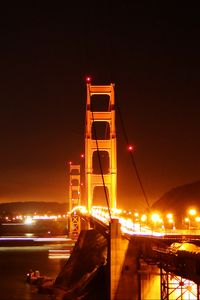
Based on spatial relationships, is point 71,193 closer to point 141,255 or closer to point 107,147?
point 107,147

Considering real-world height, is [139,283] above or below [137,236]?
below

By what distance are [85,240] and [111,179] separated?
6.90m

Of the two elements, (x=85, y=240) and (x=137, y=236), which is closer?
(x=137, y=236)

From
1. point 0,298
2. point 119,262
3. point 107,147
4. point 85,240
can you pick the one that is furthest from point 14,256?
point 119,262

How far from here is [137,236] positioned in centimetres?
2269

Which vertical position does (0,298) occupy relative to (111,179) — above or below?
below

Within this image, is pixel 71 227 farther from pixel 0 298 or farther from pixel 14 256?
pixel 0 298

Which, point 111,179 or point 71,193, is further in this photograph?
point 71,193

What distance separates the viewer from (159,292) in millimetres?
→ 22859

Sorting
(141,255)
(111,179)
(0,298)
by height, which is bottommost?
(0,298)

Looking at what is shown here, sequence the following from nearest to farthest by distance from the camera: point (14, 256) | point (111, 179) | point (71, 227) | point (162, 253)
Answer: point (162, 253) → point (111, 179) → point (14, 256) → point (71, 227)

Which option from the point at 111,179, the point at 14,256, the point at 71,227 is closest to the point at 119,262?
the point at 111,179

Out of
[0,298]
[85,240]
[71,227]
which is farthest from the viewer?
[71,227]

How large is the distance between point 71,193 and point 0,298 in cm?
7613
